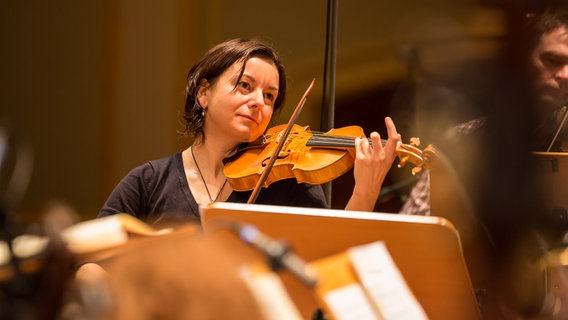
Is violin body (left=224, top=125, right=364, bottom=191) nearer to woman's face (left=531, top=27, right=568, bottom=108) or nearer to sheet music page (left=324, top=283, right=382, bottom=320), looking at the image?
woman's face (left=531, top=27, right=568, bottom=108)

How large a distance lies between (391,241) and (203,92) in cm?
100

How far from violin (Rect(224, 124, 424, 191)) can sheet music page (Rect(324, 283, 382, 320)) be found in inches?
32.7

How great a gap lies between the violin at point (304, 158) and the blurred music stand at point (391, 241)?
610 millimetres

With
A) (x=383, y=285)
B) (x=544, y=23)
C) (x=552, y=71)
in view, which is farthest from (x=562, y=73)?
(x=383, y=285)

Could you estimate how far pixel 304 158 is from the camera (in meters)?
1.81

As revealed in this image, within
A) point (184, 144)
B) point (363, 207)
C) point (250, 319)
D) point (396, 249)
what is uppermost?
point (250, 319)

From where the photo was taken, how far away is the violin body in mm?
1769

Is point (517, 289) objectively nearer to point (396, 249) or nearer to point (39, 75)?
point (396, 249)

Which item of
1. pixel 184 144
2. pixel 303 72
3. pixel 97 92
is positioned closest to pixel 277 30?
pixel 303 72

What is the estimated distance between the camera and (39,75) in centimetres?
322

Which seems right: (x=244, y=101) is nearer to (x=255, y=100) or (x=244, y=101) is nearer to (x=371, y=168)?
(x=255, y=100)

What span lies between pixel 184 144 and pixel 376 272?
2.13m

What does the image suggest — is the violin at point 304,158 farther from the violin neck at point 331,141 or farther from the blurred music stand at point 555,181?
the blurred music stand at point 555,181

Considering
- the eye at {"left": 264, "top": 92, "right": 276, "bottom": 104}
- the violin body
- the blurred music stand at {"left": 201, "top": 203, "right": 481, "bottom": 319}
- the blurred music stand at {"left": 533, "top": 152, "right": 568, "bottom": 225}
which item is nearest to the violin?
the violin body
